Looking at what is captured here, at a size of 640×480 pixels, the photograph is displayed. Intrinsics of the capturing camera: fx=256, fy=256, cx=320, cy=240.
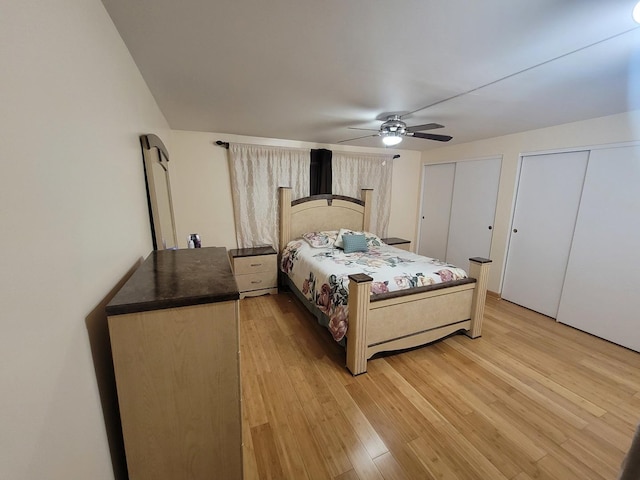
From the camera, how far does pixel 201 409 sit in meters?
0.96

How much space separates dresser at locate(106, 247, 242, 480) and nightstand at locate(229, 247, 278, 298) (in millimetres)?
2280

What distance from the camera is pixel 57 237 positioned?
64 cm

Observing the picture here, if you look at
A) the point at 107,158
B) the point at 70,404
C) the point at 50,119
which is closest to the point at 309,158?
the point at 107,158

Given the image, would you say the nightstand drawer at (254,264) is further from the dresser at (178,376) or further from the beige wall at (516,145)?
the beige wall at (516,145)

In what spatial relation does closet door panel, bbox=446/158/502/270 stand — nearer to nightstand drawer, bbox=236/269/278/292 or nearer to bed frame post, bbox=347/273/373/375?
bed frame post, bbox=347/273/373/375

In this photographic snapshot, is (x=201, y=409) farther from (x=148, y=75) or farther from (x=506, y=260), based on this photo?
(x=506, y=260)

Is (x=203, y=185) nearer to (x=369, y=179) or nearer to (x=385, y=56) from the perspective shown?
(x=369, y=179)

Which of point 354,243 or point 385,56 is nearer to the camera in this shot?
point 385,56

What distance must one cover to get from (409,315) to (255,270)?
6.67 ft

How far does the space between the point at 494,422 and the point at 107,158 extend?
254 cm

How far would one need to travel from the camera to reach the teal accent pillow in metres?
3.33

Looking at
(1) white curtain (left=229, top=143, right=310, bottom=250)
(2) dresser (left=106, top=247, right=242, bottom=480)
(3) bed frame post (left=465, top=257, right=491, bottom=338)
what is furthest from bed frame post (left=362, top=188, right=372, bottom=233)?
(2) dresser (left=106, top=247, right=242, bottom=480)

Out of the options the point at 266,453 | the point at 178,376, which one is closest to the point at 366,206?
the point at 266,453

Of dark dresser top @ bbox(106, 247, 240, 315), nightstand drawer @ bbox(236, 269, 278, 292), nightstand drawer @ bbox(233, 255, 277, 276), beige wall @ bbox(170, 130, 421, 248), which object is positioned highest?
beige wall @ bbox(170, 130, 421, 248)
